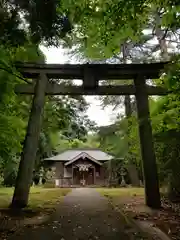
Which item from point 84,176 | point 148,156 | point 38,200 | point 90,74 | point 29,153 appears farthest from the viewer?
point 84,176

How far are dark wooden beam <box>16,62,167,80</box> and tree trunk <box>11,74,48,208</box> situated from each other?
1.09 feet

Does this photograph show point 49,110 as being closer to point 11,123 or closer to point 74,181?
point 11,123

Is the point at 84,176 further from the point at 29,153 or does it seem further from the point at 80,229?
the point at 80,229

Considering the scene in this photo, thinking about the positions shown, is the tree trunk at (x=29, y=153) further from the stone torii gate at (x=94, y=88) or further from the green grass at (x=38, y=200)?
the green grass at (x=38, y=200)

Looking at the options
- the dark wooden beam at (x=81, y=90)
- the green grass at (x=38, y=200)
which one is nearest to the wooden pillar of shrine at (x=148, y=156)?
the dark wooden beam at (x=81, y=90)

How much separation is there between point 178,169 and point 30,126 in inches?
→ 205

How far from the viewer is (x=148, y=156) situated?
884cm

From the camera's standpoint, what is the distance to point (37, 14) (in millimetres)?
5285

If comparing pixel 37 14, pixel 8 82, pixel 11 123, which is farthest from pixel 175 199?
pixel 37 14

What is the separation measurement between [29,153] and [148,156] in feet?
12.4

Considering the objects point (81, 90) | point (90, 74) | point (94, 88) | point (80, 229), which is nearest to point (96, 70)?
point (90, 74)

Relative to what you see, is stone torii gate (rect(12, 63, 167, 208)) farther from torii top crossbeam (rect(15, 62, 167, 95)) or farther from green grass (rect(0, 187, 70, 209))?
green grass (rect(0, 187, 70, 209))

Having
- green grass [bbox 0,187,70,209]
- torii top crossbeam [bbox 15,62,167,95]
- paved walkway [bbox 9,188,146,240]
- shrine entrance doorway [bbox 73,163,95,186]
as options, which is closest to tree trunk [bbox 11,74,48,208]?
torii top crossbeam [bbox 15,62,167,95]

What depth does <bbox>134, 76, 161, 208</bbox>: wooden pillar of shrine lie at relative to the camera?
8570 mm
